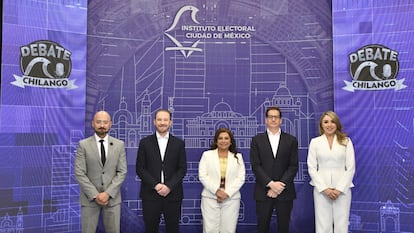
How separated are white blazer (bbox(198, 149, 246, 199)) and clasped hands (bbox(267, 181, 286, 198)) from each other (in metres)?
0.31

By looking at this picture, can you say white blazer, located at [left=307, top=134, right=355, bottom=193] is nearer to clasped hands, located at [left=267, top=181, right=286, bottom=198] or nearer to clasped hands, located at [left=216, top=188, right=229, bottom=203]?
clasped hands, located at [left=267, top=181, right=286, bottom=198]

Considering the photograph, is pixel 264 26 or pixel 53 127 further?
pixel 264 26

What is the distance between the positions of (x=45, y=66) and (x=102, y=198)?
183cm

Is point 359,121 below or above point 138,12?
below

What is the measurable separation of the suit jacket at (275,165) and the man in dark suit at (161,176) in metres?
0.77

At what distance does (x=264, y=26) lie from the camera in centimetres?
534

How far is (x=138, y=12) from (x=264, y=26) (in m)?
1.61

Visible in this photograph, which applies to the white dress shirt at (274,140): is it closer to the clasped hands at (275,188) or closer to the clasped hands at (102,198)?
the clasped hands at (275,188)

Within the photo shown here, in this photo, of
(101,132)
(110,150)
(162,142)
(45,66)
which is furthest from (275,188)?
(45,66)

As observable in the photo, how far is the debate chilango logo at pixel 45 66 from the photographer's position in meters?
4.70

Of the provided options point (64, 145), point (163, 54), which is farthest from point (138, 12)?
point (64, 145)

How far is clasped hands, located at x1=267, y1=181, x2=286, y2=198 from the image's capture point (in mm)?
4148

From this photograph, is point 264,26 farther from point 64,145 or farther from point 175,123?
point 64,145

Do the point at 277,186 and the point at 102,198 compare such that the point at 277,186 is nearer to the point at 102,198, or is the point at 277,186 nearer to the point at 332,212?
the point at 332,212
